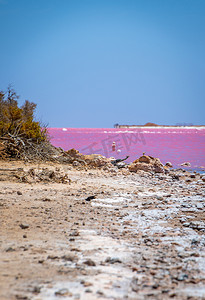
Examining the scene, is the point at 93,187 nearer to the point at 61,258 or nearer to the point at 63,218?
the point at 63,218

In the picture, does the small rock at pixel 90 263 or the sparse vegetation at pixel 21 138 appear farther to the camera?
the sparse vegetation at pixel 21 138

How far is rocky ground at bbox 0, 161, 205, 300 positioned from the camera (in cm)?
224

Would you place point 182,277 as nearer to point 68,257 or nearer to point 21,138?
point 68,257

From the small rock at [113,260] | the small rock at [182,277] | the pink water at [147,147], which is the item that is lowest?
the small rock at [182,277]

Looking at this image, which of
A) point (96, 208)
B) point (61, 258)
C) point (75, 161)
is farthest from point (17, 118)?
point (61, 258)

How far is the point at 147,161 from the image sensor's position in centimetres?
1120

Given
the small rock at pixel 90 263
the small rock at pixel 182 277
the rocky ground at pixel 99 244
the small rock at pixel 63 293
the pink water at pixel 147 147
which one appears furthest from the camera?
the pink water at pixel 147 147

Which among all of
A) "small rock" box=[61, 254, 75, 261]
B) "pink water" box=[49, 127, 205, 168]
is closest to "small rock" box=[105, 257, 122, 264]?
"small rock" box=[61, 254, 75, 261]

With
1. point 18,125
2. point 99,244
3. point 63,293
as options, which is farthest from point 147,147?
point 63,293

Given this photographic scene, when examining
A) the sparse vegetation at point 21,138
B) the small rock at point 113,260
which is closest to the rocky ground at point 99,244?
the small rock at point 113,260

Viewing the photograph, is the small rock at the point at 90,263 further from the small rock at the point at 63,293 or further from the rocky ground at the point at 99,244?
the small rock at the point at 63,293

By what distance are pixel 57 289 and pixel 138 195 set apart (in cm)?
436

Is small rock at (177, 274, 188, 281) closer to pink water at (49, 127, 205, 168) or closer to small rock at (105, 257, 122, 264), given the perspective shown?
small rock at (105, 257, 122, 264)

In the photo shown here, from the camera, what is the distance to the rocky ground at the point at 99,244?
224cm
